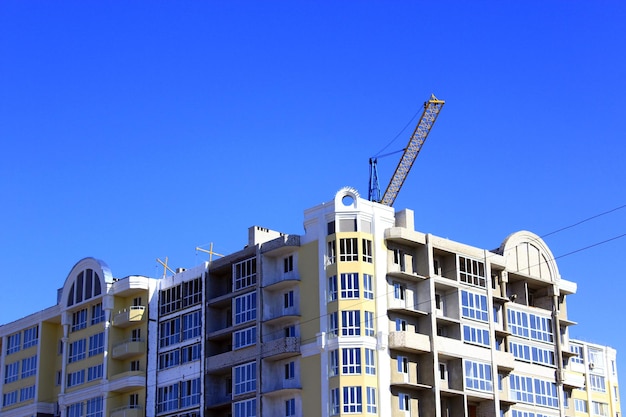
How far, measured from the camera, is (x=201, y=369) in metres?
99.8

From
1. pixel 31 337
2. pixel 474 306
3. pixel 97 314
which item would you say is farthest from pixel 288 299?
pixel 31 337

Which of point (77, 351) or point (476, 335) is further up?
point (77, 351)

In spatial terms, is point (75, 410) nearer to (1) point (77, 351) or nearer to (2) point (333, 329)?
(1) point (77, 351)

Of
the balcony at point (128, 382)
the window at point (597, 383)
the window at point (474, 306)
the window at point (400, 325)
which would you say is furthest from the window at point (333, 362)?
the window at point (597, 383)

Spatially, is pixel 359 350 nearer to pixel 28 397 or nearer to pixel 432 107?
pixel 432 107

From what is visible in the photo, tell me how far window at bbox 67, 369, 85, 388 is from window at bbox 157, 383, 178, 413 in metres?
11.5

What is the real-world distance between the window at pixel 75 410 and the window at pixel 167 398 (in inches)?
449

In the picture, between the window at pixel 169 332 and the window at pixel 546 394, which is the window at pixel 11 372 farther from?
the window at pixel 546 394

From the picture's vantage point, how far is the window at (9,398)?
4774 inches

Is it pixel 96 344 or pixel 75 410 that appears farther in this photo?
pixel 75 410

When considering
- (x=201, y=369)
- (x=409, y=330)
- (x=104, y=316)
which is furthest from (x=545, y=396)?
(x=104, y=316)

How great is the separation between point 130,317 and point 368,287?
28180 millimetres

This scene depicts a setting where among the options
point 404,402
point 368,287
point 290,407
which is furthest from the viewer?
point 290,407

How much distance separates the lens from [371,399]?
87812 millimetres
